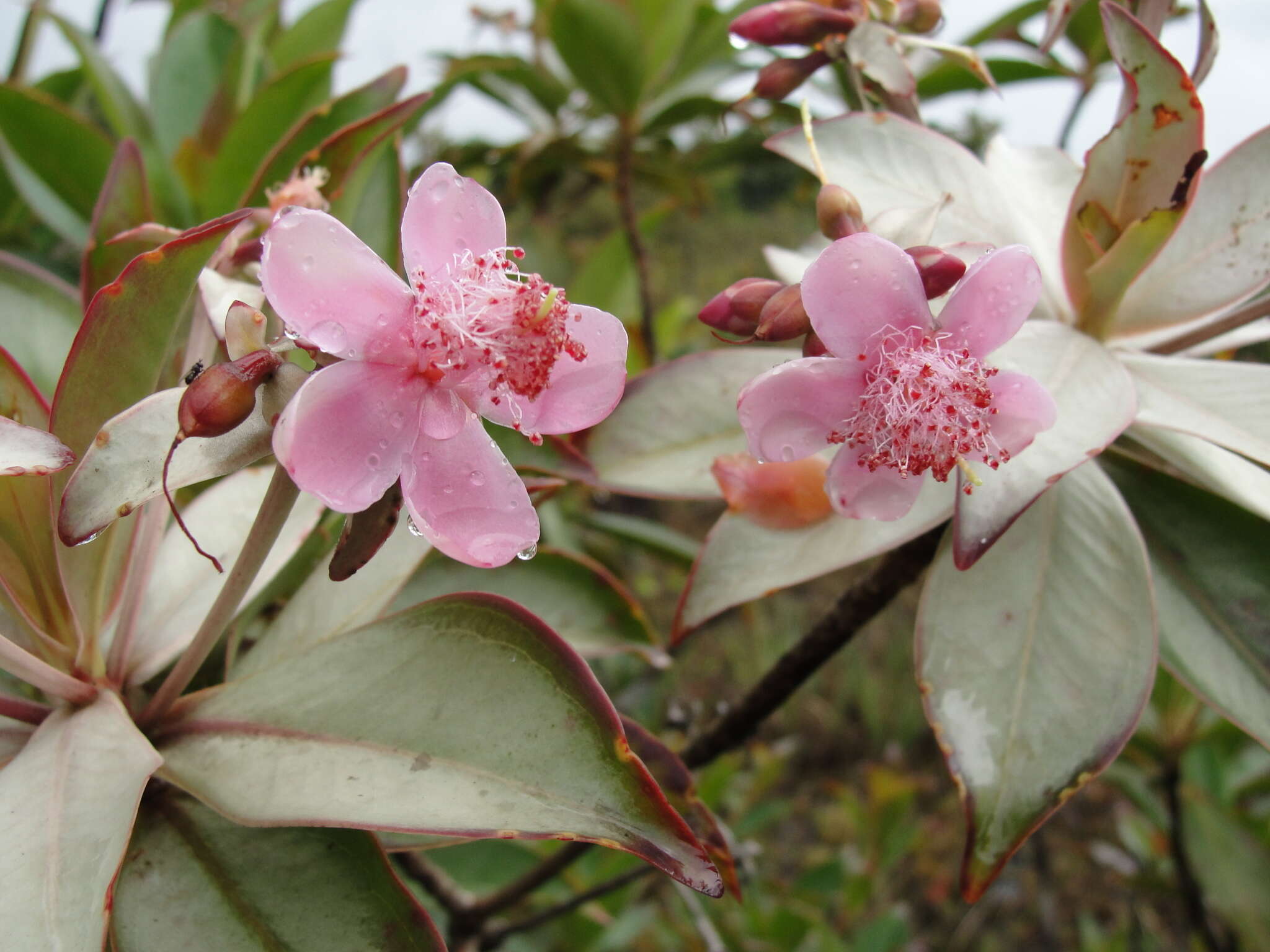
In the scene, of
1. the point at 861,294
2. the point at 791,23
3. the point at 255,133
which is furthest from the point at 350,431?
the point at 255,133

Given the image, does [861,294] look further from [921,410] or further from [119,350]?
[119,350]

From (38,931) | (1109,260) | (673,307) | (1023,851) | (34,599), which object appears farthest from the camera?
(1023,851)

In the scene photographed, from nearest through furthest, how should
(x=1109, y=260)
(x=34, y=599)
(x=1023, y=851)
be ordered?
(x=34, y=599), (x=1109, y=260), (x=1023, y=851)

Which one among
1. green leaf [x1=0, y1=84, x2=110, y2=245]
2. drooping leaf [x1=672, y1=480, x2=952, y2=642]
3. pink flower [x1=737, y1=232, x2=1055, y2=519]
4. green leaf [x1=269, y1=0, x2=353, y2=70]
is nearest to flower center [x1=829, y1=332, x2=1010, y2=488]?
pink flower [x1=737, y1=232, x2=1055, y2=519]

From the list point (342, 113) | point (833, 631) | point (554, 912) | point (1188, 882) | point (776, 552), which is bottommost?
point (1188, 882)

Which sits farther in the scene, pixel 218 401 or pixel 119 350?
pixel 119 350

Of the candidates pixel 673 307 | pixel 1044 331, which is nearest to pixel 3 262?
pixel 1044 331

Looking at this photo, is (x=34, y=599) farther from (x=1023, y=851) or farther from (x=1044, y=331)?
(x=1023, y=851)

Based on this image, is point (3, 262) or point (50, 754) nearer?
point (50, 754)

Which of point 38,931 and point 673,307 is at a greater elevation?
point 38,931
